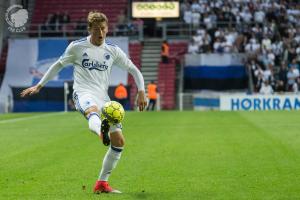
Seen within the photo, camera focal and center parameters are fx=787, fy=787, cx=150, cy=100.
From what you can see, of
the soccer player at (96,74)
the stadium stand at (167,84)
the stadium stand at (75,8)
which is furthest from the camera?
the stadium stand at (75,8)

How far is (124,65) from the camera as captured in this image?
11008 millimetres

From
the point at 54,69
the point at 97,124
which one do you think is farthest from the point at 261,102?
the point at 97,124

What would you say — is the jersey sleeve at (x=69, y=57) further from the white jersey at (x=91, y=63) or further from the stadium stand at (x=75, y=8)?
the stadium stand at (x=75, y=8)

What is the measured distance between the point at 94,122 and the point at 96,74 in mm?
1092

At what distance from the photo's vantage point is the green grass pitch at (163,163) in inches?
422

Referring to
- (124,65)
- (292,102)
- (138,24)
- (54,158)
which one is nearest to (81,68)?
(124,65)

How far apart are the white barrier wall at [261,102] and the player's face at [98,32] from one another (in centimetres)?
2956

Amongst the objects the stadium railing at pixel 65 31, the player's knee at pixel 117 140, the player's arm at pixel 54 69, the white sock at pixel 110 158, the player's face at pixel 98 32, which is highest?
the player's face at pixel 98 32

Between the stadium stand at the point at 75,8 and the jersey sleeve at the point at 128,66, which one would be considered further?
the stadium stand at the point at 75,8

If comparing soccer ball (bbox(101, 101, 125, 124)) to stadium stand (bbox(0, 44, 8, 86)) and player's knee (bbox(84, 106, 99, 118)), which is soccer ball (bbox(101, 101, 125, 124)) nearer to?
player's knee (bbox(84, 106, 99, 118))

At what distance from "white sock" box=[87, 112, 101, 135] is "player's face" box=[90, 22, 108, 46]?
1.07 m

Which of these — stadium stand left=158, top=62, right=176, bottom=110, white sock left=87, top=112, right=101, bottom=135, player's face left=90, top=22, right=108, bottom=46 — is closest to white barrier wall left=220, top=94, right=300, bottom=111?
stadium stand left=158, top=62, right=176, bottom=110

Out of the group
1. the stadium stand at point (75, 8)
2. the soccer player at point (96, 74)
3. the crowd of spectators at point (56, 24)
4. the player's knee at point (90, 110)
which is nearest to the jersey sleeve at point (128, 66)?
the soccer player at point (96, 74)

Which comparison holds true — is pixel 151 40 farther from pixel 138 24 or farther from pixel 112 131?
pixel 112 131
